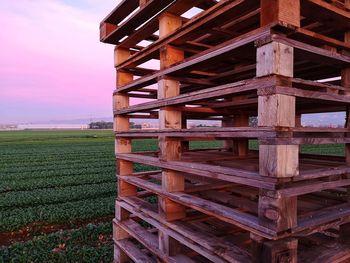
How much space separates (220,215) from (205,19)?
142cm

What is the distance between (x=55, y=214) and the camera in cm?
759

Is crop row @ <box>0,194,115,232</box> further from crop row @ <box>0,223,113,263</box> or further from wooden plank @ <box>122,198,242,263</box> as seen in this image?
wooden plank @ <box>122,198,242,263</box>

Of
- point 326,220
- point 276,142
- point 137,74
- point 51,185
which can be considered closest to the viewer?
point 276,142

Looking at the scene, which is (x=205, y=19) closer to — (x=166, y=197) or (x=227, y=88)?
(x=227, y=88)

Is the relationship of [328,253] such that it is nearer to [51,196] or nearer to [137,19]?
[137,19]

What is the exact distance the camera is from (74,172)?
14.6 meters

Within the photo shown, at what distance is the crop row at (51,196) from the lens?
8.94 meters

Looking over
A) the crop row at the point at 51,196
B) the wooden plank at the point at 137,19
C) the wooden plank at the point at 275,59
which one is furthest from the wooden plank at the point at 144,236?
the crop row at the point at 51,196

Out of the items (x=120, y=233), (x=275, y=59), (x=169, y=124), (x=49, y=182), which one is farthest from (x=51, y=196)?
(x=275, y=59)

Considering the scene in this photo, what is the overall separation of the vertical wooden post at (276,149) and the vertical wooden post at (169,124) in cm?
103

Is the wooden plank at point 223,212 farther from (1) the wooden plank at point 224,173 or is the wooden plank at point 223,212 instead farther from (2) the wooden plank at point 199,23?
(2) the wooden plank at point 199,23

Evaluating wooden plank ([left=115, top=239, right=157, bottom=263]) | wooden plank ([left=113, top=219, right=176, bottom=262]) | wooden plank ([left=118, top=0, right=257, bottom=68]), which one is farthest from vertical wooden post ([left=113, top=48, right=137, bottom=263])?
wooden plank ([left=118, top=0, right=257, bottom=68])

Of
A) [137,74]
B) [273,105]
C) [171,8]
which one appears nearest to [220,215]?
[273,105]

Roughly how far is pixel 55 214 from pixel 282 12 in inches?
301
